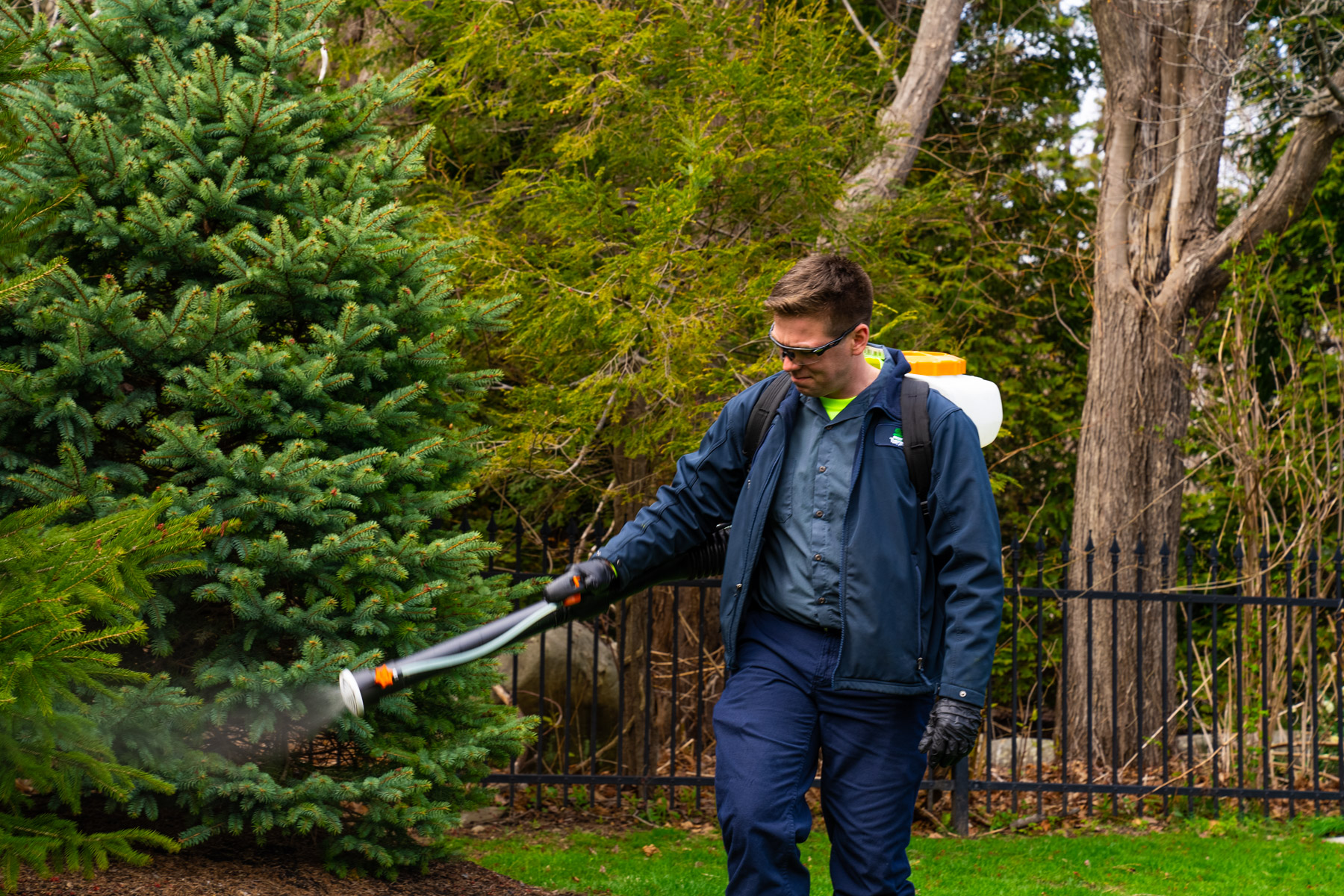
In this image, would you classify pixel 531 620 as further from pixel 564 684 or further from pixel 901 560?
pixel 564 684

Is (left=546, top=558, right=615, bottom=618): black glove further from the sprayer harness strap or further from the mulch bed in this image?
the mulch bed

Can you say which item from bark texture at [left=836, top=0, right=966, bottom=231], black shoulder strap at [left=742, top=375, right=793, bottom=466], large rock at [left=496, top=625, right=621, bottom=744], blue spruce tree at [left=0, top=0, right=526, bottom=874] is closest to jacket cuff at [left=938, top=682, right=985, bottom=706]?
black shoulder strap at [left=742, top=375, right=793, bottom=466]

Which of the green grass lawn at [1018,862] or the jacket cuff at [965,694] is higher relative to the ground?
the jacket cuff at [965,694]

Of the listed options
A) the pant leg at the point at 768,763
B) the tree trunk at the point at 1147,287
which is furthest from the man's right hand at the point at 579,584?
the tree trunk at the point at 1147,287

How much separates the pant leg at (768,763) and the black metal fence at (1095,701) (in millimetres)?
2975

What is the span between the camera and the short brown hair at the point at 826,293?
9.71 ft

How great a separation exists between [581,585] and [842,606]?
27.5 inches

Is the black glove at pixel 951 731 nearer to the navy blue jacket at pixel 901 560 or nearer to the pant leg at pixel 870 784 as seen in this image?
the navy blue jacket at pixel 901 560

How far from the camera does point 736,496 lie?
11.0 feet

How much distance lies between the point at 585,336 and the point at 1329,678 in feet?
18.6

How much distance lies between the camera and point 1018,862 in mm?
5914

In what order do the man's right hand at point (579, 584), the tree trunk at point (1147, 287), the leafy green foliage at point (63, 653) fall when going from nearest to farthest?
the leafy green foliage at point (63, 653) → the man's right hand at point (579, 584) → the tree trunk at point (1147, 287)

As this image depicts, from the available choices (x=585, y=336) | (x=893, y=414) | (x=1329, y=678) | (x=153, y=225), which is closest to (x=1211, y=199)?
(x=1329, y=678)

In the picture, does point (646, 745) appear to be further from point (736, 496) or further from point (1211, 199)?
point (1211, 199)
